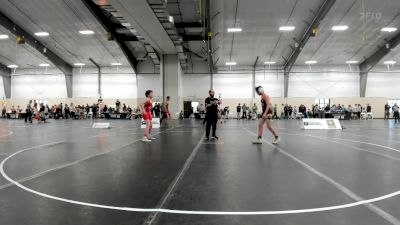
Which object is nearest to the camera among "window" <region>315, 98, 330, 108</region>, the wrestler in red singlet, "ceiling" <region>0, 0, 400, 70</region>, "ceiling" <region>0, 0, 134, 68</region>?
the wrestler in red singlet

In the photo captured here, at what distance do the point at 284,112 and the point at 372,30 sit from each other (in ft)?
45.1

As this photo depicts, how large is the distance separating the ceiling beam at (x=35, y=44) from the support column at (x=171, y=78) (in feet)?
43.0

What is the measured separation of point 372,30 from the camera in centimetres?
3167

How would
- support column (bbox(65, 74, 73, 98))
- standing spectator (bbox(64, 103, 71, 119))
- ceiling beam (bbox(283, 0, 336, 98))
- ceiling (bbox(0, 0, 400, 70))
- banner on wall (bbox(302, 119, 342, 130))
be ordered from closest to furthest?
banner on wall (bbox(302, 119, 342, 130)) < ceiling beam (bbox(283, 0, 336, 98)) < ceiling (bbox(0, 0, 400, 70)) < standing spectator (bbox(64, 103, 71, 119)) < support column (bbox(65, 74, 73, 98))

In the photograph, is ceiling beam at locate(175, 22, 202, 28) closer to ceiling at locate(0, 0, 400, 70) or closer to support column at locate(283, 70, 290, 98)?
ceiling at locate(0, 0, 400, 70)

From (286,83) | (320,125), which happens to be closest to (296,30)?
(286,83)

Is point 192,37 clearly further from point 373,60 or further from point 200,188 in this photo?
point 200,188

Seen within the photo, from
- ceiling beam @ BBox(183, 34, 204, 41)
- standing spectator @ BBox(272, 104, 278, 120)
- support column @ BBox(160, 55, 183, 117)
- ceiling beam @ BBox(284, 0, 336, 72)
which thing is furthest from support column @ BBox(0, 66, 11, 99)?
ceiling beam @ BBox(284, 0, 336, 72)

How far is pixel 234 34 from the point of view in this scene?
3253 centimetres

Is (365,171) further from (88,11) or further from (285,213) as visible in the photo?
(88,11)

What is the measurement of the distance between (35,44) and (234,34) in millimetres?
20146

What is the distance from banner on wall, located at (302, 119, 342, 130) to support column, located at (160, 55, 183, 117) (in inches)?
695

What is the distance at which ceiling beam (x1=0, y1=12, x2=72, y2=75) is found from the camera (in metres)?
29.4

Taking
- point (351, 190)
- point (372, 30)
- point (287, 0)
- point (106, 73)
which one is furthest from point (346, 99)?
point (351, 190)
